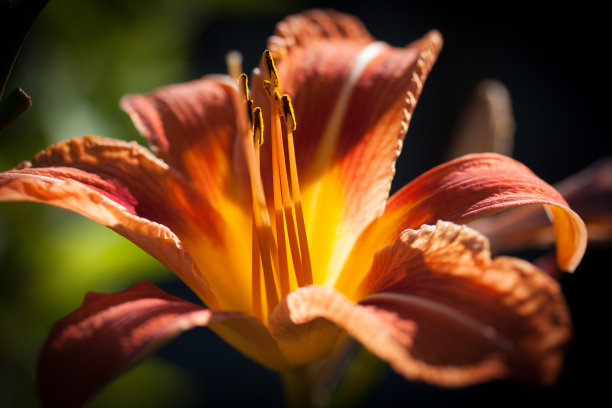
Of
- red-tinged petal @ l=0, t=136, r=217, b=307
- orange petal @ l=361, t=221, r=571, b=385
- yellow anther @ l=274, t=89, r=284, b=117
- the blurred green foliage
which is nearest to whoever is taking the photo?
orange petal @ l=361, t=221, r=571, b=385

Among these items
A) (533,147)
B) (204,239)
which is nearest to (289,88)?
(204,239)

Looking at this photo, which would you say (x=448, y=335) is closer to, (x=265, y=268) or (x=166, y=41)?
(x=265, y=268)

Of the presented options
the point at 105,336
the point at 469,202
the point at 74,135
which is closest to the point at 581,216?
the point at 469,202

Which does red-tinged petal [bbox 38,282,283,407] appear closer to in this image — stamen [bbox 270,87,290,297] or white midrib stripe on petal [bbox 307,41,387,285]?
stamen [bbox 270,87,290,297]

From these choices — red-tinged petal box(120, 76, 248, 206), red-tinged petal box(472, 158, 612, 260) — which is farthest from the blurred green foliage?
red-tinged petal box(472, 158, 612, 260)

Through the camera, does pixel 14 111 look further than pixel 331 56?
No

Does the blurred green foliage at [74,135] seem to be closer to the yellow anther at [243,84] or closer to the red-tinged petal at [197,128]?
the red-tinged petal at [197,128]
